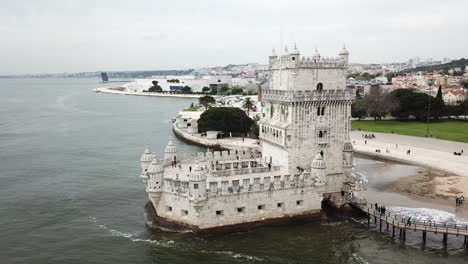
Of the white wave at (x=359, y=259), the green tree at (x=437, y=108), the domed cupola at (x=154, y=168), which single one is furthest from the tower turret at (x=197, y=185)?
the green tree at (x=437, y=108)

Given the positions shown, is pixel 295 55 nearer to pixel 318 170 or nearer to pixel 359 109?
pixel 318 170

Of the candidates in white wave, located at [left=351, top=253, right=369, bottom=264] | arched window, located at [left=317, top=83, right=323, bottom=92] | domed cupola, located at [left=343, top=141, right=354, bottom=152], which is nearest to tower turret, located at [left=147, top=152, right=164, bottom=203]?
arched window, located at [left=317, top=83, right=323, bottom=92]

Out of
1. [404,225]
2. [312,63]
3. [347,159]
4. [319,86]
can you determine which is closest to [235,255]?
[404,225]

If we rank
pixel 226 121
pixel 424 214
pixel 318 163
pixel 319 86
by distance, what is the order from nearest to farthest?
pixel 318 163, pixel 319 86, pixel 424 214, pixel 226 121

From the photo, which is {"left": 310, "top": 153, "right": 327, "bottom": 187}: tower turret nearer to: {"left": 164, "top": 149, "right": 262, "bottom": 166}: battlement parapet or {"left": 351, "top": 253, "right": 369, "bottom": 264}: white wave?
{"left": 351, "top": 253, "right": 369, "bottom": 264}: white wave

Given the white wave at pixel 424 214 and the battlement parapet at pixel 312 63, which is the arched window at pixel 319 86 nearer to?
the battlement parapet at pixel 312 63

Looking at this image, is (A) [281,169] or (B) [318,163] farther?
(A) [281,169]
